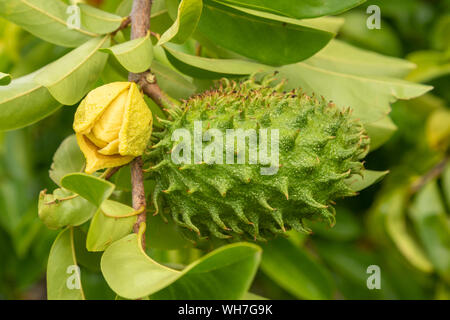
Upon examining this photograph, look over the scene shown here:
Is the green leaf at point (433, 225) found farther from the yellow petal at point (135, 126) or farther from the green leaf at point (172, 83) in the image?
the yellow petal at point (135, 126)

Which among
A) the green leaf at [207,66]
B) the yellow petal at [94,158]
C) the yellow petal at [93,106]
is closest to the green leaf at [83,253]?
the yellow petal at [94,158]

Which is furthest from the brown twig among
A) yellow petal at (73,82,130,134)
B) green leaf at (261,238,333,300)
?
green leaf at (261,238,333,300)

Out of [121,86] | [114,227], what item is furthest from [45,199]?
[121,86]

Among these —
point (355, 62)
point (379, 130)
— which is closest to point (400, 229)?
point (379, 130)

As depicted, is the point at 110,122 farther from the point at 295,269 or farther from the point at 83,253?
the point at 295,269

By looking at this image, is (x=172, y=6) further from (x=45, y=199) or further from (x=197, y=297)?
(x=197, y=297)

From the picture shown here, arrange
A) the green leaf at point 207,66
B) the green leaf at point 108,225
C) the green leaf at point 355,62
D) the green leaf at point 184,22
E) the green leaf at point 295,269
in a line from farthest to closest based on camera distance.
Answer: the green leaf at point 295,269 < the green leaf at point 355,62 < the green leaf at point 207,66 < the green leaf at point 184,22 < the green leaf at point 108,225
